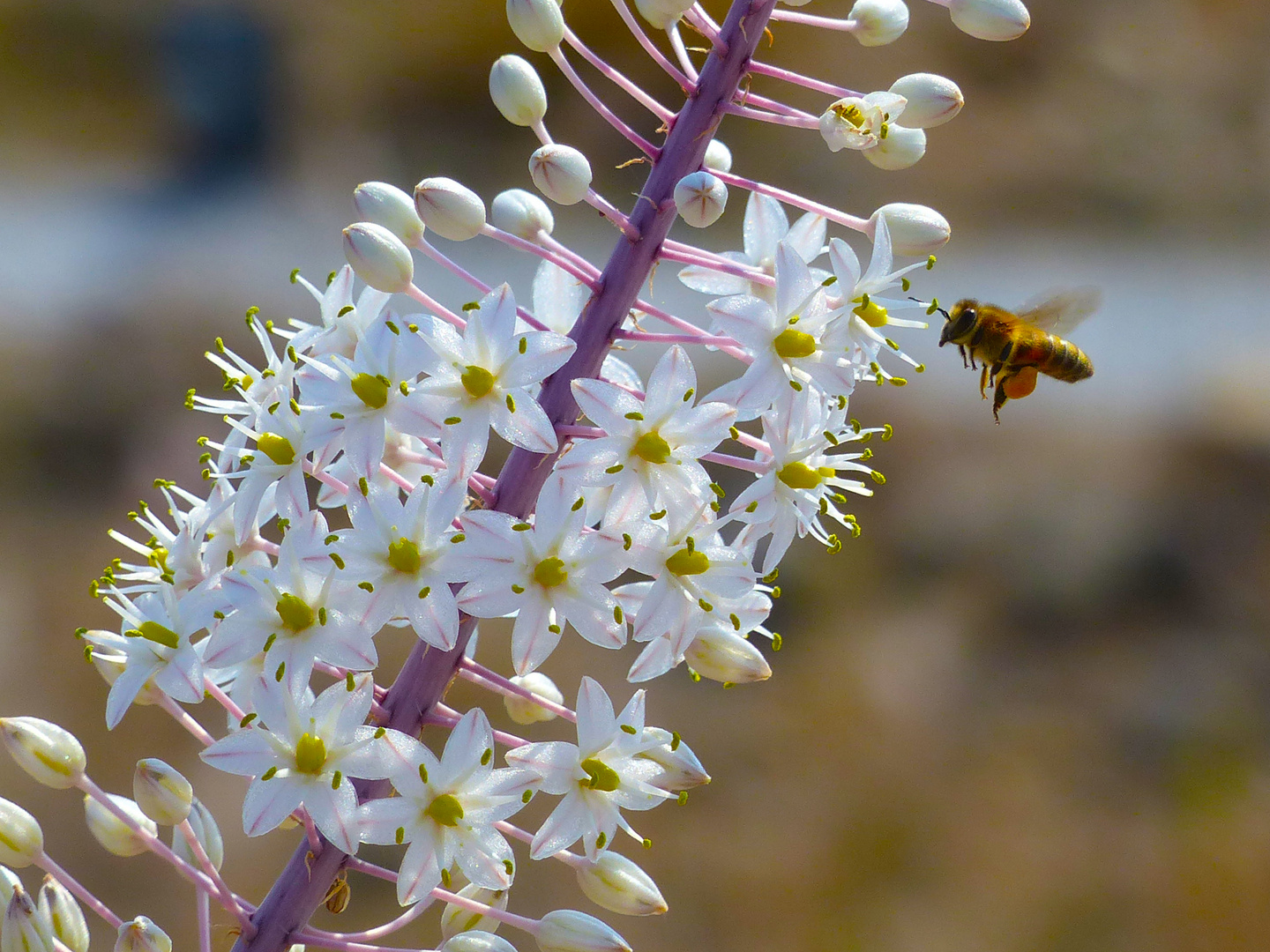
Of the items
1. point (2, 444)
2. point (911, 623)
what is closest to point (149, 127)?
point (2, 444)

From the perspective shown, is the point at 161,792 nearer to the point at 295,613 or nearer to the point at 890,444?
the point at 295,613

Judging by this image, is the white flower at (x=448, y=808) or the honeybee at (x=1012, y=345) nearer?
the white flower at (x=448, y=808)

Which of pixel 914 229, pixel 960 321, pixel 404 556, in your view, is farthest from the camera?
pixel 960 321

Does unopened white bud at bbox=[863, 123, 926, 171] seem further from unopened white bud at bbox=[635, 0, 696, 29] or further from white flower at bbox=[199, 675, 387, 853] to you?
white flower at bbox=[199, 675, 387, 853]

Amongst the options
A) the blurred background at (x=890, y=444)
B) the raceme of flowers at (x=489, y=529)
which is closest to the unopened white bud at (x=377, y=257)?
the raceme of flowers at (x=489, y=529)

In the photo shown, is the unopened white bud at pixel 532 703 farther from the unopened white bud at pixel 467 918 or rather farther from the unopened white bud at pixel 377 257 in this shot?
the unopened white bud at pixel 377 257

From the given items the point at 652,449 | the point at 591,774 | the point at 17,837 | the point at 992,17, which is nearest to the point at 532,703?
the point at 591,774

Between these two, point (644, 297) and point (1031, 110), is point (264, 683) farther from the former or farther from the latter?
point (1031, 110)
